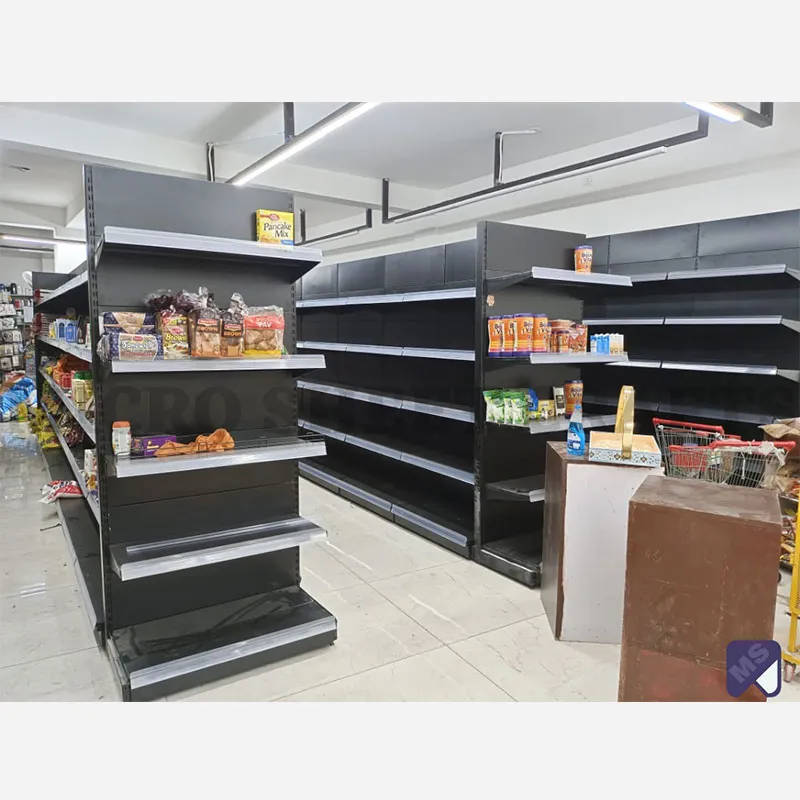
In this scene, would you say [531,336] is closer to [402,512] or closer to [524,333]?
[524,333]

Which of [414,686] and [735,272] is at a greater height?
[735,272]

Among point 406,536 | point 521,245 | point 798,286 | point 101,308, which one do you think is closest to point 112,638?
point 101,308

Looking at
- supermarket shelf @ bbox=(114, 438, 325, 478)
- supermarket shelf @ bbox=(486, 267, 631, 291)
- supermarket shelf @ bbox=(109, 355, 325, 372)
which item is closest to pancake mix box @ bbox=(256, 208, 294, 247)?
supermarket shelf @ bbox=(109, 355, 325, 372)

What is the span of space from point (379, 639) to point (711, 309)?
4.30m

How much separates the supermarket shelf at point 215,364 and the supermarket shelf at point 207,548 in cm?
81

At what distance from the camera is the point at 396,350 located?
16.4 feet

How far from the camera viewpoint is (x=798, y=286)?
4863 millimetres

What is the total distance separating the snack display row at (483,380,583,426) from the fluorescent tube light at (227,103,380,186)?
205cm

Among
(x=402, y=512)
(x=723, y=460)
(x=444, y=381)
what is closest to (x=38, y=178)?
(x=444, y=381)

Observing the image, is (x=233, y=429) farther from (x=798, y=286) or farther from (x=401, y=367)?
(x=798, y=286)

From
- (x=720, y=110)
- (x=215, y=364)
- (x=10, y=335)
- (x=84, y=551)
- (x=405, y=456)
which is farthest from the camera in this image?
(x=10, y=335)

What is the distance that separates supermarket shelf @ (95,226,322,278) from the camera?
93.9 inches

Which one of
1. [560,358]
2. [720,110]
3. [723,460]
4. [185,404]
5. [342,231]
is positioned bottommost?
[723,460]

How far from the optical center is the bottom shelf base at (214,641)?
2.55 m
